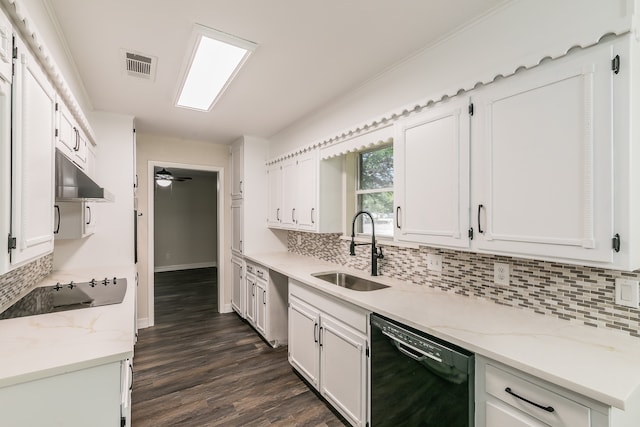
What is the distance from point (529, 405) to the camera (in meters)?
1.13

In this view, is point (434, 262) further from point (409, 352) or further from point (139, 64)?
point (139, 64)

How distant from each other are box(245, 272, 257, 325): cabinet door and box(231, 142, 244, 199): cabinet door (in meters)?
1.15

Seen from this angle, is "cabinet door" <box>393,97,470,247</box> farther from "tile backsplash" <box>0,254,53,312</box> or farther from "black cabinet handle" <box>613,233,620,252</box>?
"tile backsplash" <box>0,254,53,312</box>

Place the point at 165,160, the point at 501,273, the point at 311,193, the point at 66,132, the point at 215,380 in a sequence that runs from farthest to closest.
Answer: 1. the point at 165,160
2. the point at 311,193
3. the point at 215,380
4. the point at 66,132
5. the point at 501,273

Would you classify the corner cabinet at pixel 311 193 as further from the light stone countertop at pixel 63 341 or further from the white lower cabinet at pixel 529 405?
the white lower cabinet at pixel 529 405

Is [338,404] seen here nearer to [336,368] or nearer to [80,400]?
[336,368]

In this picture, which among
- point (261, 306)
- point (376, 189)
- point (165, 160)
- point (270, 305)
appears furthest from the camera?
point (165, 160)

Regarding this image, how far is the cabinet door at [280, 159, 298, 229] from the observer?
11.2ft

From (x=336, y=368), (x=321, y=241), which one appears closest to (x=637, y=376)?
(x=336, y=368)

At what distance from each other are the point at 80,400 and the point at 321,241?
250 centimetres

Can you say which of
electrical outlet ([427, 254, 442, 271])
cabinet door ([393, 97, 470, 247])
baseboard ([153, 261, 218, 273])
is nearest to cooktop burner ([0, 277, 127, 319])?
cabinet door ([393, 97, 470, 247])

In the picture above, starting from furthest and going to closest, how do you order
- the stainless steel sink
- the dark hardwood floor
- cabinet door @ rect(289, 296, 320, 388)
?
the stainless steel sink, cabinet door @ rect(289, 296, 320, 388), the dark hardwood floor

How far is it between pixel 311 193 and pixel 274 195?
3.07ft

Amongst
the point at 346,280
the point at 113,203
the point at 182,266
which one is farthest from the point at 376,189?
the point at 182,266
